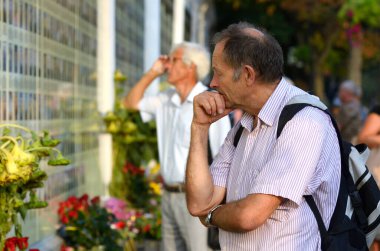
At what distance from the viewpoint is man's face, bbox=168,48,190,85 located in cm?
607

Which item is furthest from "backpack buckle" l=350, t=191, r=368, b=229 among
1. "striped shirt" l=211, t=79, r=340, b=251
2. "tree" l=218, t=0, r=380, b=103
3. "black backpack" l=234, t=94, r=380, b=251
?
"tree" l=218, t=0, r=380, b=103

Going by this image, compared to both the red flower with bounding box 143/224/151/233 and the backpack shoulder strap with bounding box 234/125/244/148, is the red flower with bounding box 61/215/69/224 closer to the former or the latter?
the red flower with bounding box 143/224/151/233

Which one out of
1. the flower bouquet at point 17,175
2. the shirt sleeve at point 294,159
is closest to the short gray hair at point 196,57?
the flower bouquet at point 17,175

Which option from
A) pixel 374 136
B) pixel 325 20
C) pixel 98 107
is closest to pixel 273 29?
pixel 325 20

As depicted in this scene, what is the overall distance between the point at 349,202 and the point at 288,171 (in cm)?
42

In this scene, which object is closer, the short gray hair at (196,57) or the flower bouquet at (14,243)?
the flower bouquet at (14,243)

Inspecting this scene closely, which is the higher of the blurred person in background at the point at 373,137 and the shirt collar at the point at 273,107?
the shirt collar at the point at 273,107

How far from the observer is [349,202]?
3363 millimetres

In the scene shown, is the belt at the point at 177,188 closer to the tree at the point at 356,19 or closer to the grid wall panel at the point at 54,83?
the grid wall panel at the point at 54,83

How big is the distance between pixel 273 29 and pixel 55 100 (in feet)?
55.1

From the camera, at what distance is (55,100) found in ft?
20.5

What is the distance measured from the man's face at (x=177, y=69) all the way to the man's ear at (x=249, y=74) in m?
2.85

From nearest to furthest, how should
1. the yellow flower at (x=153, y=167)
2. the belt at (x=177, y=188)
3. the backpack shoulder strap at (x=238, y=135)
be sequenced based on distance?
the backpack shoulder strap at (x=238, y=135) < the belt at (x=177, y=188) < the yellow flower at (x=153, y=167)

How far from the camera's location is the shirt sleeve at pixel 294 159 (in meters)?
3.06
